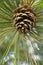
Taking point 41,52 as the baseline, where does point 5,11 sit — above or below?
above

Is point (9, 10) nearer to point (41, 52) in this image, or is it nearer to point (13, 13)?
point (13, 13)

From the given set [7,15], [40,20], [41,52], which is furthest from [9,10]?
[41,52]

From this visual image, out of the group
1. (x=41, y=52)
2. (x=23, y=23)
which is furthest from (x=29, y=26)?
(x=41, y=52)

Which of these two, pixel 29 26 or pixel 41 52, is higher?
pixel 29 26

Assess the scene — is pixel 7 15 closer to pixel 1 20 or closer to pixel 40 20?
pixel 1 20

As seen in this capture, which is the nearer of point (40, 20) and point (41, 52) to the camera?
point (40, 20)

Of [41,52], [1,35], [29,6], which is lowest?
[41,52]
